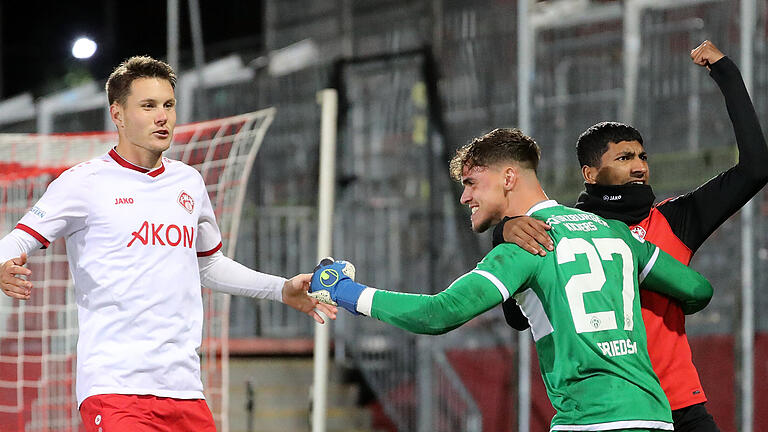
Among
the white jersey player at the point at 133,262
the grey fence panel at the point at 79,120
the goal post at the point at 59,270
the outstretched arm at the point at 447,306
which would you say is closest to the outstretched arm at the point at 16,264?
the white jersey player at the point at 133,262

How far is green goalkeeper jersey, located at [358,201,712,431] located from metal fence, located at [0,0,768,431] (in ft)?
11.5

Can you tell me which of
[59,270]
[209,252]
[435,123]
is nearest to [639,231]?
[209,252]

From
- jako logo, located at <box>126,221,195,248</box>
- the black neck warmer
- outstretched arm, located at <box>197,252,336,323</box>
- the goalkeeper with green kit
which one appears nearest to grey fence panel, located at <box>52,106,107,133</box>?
outstretched arm, located at <box>197,252,336,323</box>

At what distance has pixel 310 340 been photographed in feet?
30.9

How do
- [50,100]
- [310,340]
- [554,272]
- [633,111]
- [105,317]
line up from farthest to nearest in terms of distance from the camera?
[50,100]
[310,340]
[633,111]
[105,317]
[554,272]

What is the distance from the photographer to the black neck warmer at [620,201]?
132 inches

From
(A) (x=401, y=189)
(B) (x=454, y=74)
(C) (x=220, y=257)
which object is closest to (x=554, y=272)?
(C) (x=220, y=257)

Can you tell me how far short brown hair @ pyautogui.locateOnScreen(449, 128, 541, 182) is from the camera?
2887mm

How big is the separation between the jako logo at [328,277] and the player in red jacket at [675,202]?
35.4 inches

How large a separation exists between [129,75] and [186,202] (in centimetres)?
44

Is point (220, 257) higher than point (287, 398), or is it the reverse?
point (220, 257)

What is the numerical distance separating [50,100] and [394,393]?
471cm

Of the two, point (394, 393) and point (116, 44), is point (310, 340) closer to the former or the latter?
point (394, 393)

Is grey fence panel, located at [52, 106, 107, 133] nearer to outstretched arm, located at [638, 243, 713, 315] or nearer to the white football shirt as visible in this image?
the white football shirt
